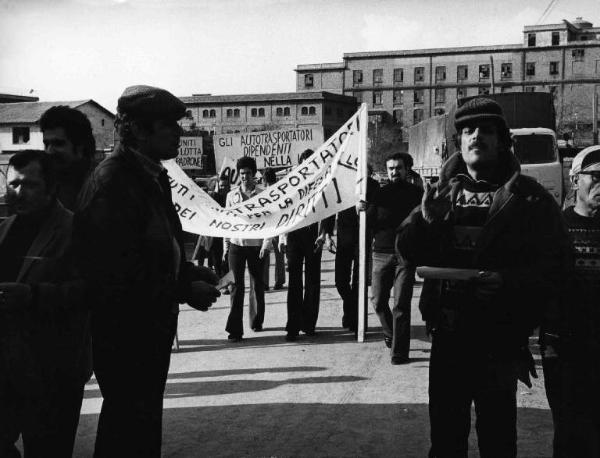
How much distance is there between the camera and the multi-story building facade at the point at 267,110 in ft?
338


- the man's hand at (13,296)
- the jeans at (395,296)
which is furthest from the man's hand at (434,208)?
the jeans at (395,296)

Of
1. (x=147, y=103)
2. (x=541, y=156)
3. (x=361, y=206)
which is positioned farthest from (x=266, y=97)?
(x=147, y=103)

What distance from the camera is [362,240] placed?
8438mm

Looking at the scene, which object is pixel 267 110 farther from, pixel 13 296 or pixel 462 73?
pixel 13 296

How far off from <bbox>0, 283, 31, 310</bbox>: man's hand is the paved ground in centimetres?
183

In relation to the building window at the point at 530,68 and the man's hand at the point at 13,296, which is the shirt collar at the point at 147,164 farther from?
the building window at the point at 530,68

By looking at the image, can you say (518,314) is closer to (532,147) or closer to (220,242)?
(220,242)

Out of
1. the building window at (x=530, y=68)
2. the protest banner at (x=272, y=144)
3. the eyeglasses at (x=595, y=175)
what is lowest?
the eyeglasses at (x=595, y=175)

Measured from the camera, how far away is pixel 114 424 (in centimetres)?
309

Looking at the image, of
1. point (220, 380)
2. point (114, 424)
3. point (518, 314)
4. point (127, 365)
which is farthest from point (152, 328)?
point (220, 380)

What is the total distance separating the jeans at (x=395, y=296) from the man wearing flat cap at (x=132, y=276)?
13.9 ft

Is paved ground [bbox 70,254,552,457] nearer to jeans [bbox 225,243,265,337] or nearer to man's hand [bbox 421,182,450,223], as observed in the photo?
jeans [bbox 225,243,265,337]

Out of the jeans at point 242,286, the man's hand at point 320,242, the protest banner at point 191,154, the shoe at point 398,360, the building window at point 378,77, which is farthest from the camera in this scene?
the building window at point 378,77

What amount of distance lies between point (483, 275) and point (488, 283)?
4 centimetres
